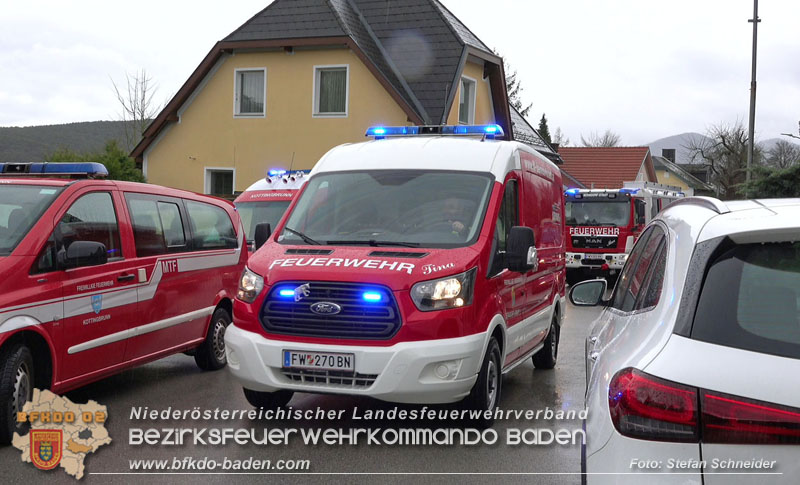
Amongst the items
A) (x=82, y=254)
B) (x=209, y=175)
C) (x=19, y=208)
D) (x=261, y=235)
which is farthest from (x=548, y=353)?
(x=209, y=175)

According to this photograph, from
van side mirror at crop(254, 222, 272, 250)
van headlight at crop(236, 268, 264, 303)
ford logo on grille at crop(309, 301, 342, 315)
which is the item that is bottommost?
ford logo on grille at crop(309, 301, 342, 315)

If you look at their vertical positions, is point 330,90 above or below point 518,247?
above

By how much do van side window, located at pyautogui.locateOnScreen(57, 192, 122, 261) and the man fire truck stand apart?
17.0 metres

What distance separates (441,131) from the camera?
345 inches

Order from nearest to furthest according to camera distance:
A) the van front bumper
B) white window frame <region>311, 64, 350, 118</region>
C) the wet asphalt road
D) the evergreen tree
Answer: the wet asphalt road < the van front bumper < white window frame <region>311, 64, 350, 118</region> < the evergreen tree

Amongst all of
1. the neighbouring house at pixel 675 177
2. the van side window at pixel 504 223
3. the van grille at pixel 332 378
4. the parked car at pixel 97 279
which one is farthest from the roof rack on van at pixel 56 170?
the neighbouring house at pixel 675 177

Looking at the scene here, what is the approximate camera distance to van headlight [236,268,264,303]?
6.29 m

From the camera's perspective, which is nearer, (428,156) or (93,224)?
(93,224)

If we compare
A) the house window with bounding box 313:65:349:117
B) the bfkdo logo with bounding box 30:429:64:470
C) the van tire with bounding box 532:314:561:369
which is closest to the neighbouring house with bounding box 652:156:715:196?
the house window with bounding box 313:65:349:117

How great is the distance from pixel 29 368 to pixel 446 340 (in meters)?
2.95

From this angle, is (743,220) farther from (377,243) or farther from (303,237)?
(303,237)

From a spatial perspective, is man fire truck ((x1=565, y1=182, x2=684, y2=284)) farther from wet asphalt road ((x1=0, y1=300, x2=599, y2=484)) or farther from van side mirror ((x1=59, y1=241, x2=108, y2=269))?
van side mirror ((x1=59, y1=241, x2=108, y2=269))

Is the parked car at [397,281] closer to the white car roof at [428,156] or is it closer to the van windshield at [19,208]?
the white car roof at [428,156]

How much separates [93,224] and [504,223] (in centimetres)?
339
